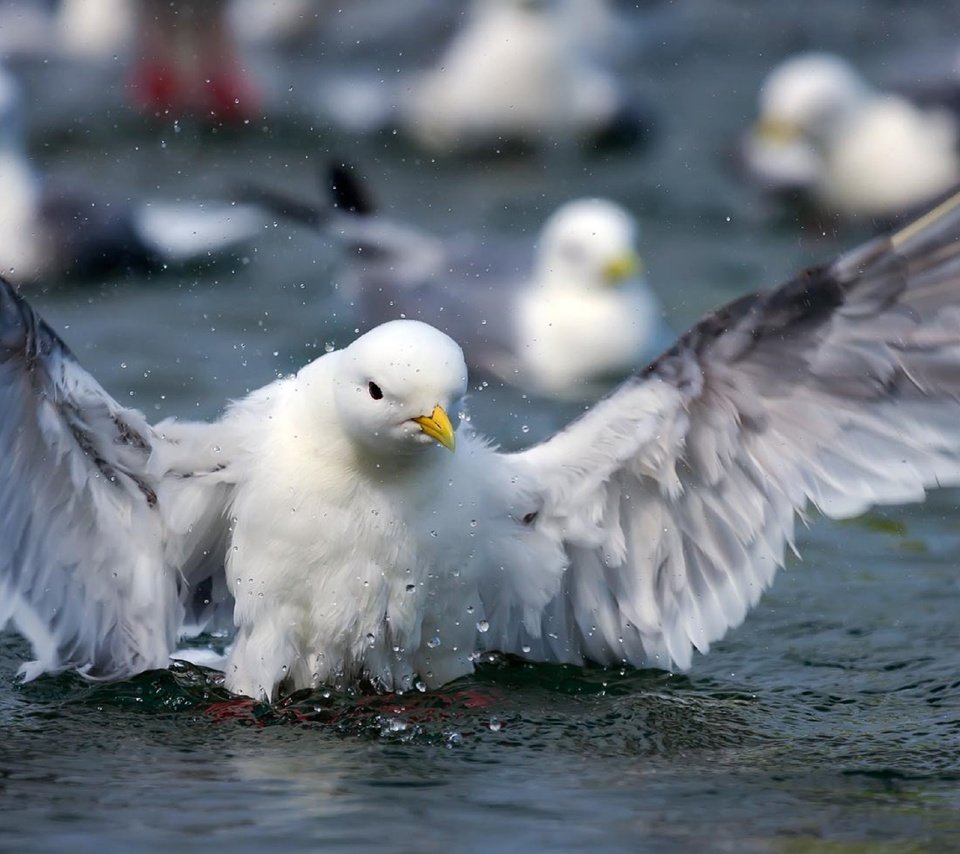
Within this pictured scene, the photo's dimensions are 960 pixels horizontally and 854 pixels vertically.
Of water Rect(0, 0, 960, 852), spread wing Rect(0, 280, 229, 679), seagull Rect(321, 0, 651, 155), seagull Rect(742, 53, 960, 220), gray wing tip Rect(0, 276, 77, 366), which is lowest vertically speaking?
water Rect(0, 0, 960, 852)

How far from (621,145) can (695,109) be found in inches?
46.7

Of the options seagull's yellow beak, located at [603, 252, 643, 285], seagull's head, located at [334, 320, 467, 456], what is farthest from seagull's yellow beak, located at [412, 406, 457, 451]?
seagull's yellow beak, located at [603, 252, 643, 285]

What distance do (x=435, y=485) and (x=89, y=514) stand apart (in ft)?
3.32

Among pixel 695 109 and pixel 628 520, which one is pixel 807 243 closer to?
pixel 695 109

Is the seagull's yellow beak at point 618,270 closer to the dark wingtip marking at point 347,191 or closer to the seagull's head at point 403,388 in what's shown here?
the dark wingtip marking at point 347,191

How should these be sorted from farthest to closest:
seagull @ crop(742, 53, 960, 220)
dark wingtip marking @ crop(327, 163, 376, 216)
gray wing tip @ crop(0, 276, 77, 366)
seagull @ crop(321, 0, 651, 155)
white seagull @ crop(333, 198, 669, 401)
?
seagull @ crop(321, 0, 651, 155)
seagull @ crop(742, 53, 960, 220)
dark wingtip marking @ crop(327, 163, 376, 216)
white seagull @ crop(333, 198, 669, 401)
gray wing tip @ crop(0, 276, 77, 366)

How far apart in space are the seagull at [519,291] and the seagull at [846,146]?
8.82ft

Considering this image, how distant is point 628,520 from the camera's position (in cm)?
591

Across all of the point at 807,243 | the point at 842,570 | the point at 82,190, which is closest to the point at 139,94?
the point at 82,190

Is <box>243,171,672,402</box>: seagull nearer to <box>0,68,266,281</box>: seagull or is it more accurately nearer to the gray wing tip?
<box>0,68,266,281</box>: seagull

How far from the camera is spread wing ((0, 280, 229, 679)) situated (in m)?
5.45

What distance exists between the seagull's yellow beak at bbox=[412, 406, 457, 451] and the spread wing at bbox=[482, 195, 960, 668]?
640 millimetres

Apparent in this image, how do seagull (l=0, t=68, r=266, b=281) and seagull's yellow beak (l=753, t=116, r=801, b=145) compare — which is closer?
seagull (l=0, t=68, r=266, b=281)

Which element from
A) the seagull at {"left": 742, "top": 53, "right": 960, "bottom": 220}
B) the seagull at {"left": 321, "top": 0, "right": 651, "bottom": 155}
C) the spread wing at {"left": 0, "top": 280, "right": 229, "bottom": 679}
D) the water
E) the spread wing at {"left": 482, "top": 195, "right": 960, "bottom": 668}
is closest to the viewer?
the water
